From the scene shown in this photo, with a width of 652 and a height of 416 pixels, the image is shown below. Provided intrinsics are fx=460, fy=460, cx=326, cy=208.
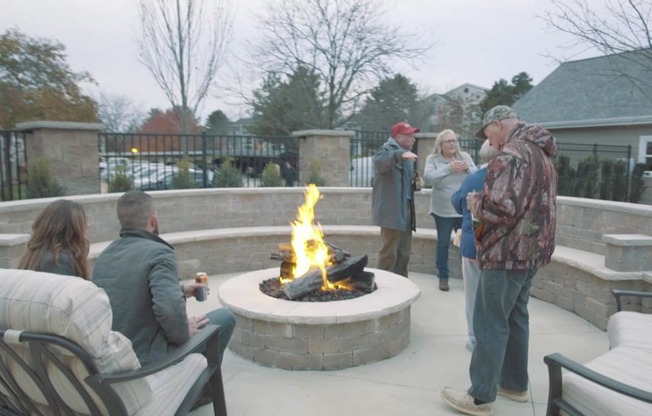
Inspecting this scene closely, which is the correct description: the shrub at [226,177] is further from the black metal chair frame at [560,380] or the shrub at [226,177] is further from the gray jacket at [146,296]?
the black metal chair frame at [560,380]

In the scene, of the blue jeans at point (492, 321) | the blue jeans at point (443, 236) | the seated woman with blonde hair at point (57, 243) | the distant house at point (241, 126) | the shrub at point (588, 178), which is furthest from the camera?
the distant house at point (241, 126)

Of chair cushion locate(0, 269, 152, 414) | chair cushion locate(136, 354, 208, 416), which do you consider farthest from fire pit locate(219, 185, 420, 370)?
chair cushion locate(0, 269, 152, 414)

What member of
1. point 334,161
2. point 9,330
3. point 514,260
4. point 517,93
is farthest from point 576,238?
point 517,93

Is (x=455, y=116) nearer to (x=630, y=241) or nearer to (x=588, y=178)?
(x=588, y=178)

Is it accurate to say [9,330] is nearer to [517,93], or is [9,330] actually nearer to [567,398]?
[567,398]

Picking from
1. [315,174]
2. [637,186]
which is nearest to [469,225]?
[315,174]

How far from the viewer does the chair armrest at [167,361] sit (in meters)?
1.74

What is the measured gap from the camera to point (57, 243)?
2.44 metres

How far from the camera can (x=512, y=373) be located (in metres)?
2.96

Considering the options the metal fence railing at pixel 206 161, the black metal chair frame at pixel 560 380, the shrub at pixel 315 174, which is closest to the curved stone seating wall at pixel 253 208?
the shrub at pixel 315 174

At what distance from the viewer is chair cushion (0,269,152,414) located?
1667 mm

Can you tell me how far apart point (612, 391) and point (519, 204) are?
0.96m

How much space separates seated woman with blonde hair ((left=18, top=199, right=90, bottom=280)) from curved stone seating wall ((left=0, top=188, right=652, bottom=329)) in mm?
1825

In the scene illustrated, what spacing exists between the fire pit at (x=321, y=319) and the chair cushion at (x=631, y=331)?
1.47 metres
